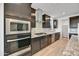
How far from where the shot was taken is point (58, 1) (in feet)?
5.70

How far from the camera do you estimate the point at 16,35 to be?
183 centimetres

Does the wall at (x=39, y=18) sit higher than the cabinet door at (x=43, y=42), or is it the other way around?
the wall at (x=39, y=18)

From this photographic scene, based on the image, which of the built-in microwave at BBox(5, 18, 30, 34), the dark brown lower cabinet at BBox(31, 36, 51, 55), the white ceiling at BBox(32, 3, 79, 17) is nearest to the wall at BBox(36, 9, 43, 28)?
the white ceiling at BBox(32, 3, 79, 17)

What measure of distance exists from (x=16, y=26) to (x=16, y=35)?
16cm

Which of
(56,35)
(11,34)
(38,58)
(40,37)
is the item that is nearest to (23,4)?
(11,34)

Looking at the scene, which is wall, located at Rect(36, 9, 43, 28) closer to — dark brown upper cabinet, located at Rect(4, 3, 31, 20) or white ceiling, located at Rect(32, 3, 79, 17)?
white ceiling, located at Rect(32, 3, 79, 17)

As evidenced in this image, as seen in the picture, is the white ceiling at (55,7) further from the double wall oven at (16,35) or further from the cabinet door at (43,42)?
the cabinet door at (43,42)

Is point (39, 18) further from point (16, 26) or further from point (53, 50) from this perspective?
point (16, 26)

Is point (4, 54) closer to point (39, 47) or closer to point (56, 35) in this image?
point (39, 47)

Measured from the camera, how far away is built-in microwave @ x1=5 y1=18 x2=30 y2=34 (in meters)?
1.64

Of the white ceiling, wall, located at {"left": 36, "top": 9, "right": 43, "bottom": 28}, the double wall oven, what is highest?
the white ceiling

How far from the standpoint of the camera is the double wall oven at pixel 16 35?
164 centimetres

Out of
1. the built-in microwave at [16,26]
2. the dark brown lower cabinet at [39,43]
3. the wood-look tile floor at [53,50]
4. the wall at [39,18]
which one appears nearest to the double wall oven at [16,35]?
the built-in microwave at [16,26]

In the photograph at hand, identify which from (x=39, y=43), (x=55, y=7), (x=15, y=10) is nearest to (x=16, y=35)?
(x=15, y=10)
